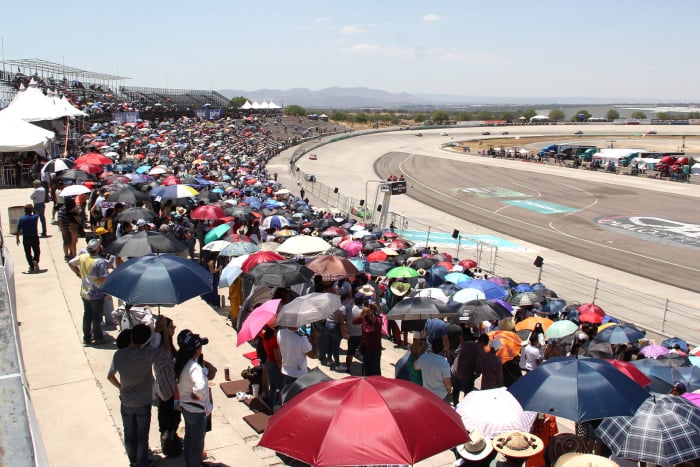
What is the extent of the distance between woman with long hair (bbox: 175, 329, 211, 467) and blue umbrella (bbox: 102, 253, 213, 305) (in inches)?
59.3

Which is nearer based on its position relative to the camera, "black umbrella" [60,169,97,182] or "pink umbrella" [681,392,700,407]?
"pink umbrella" [681,392,700,407]

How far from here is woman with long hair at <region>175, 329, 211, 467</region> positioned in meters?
6.06

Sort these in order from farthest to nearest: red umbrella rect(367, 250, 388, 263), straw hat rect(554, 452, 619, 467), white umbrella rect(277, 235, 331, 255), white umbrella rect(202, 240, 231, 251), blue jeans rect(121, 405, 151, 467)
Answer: red umbrella rect(367, 250, 388, 263) < white umbrella rect(277, 235, 331, 255) < white umbrella rect(202, 240, 231, 251) < blue jeans rect(121, 405, 151, 467) < straw hat rect(554, 452, 619, 467)

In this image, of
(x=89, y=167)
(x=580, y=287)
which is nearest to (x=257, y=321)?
(x=89, y=167)

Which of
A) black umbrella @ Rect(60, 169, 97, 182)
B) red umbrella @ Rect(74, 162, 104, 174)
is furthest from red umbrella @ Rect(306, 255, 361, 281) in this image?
red umbrella @ Rect(74, 162, 104, 174)

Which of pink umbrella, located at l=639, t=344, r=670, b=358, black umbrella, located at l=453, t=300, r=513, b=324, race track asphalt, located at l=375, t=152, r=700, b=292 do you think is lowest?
race track asphalt, located at l=375, t=152, r=700, b=292

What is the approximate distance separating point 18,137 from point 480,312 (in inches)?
760

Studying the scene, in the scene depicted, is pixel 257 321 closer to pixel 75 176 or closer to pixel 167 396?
pixel 167 396

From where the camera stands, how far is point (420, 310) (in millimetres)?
9719

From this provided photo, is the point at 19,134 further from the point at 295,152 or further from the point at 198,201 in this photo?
the point at 295,152

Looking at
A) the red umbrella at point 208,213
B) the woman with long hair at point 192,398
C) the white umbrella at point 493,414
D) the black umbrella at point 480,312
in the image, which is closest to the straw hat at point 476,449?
the white umbrella at point 493,414

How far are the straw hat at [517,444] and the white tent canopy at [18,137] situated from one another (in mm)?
21516

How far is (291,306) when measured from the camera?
802cm

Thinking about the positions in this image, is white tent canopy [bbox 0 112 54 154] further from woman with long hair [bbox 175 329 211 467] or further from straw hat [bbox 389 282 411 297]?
woman with long hair [bbox 175 329 211 467]
